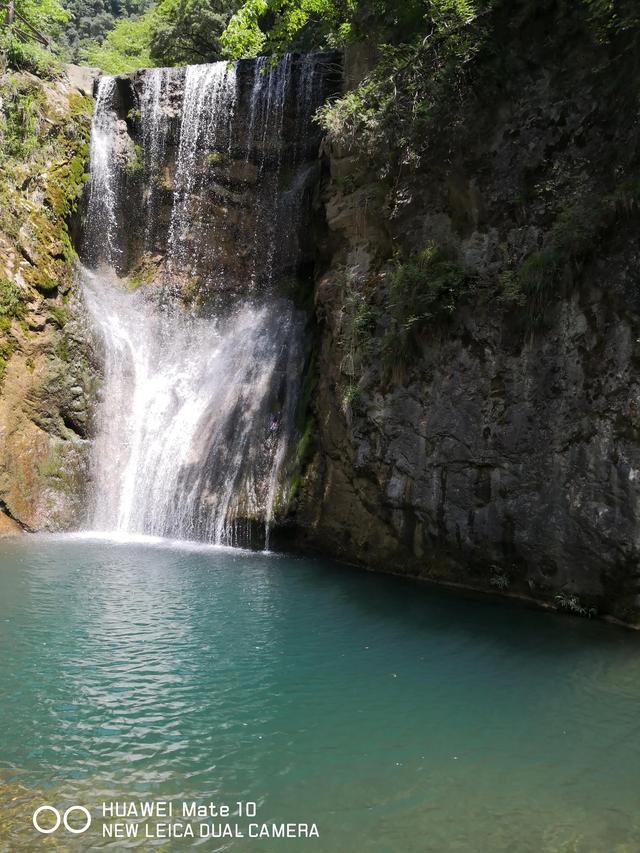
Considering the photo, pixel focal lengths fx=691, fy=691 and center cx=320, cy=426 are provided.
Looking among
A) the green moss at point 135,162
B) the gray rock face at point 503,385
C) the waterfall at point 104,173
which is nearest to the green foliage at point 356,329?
the gray rock face at point 503,385

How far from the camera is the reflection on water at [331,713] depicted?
438 cm

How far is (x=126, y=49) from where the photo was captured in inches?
1251

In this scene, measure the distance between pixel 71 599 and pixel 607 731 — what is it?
6591 millimetres

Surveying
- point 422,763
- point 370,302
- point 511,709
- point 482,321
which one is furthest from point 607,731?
point 370,302

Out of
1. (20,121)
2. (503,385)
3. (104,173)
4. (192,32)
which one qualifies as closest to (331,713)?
(503,385)

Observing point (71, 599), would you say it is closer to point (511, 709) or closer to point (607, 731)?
point (511, 709)

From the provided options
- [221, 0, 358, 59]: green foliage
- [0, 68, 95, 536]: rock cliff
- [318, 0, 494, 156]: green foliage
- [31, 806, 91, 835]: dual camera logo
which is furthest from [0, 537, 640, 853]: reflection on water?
[221, 0, 358, 59]: green foliage

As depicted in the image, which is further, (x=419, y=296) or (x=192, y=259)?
(x=192, y=259)

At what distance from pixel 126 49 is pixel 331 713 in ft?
111

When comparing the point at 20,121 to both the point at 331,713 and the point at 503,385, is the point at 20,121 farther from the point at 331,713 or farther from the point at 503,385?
the point at 331,713

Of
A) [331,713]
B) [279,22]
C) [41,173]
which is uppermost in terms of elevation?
[279,22]

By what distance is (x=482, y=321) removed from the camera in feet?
32.4

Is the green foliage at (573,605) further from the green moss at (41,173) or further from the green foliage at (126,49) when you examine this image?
the green foliage at (126,49)

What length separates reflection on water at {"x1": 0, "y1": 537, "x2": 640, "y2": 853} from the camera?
4.38 m
